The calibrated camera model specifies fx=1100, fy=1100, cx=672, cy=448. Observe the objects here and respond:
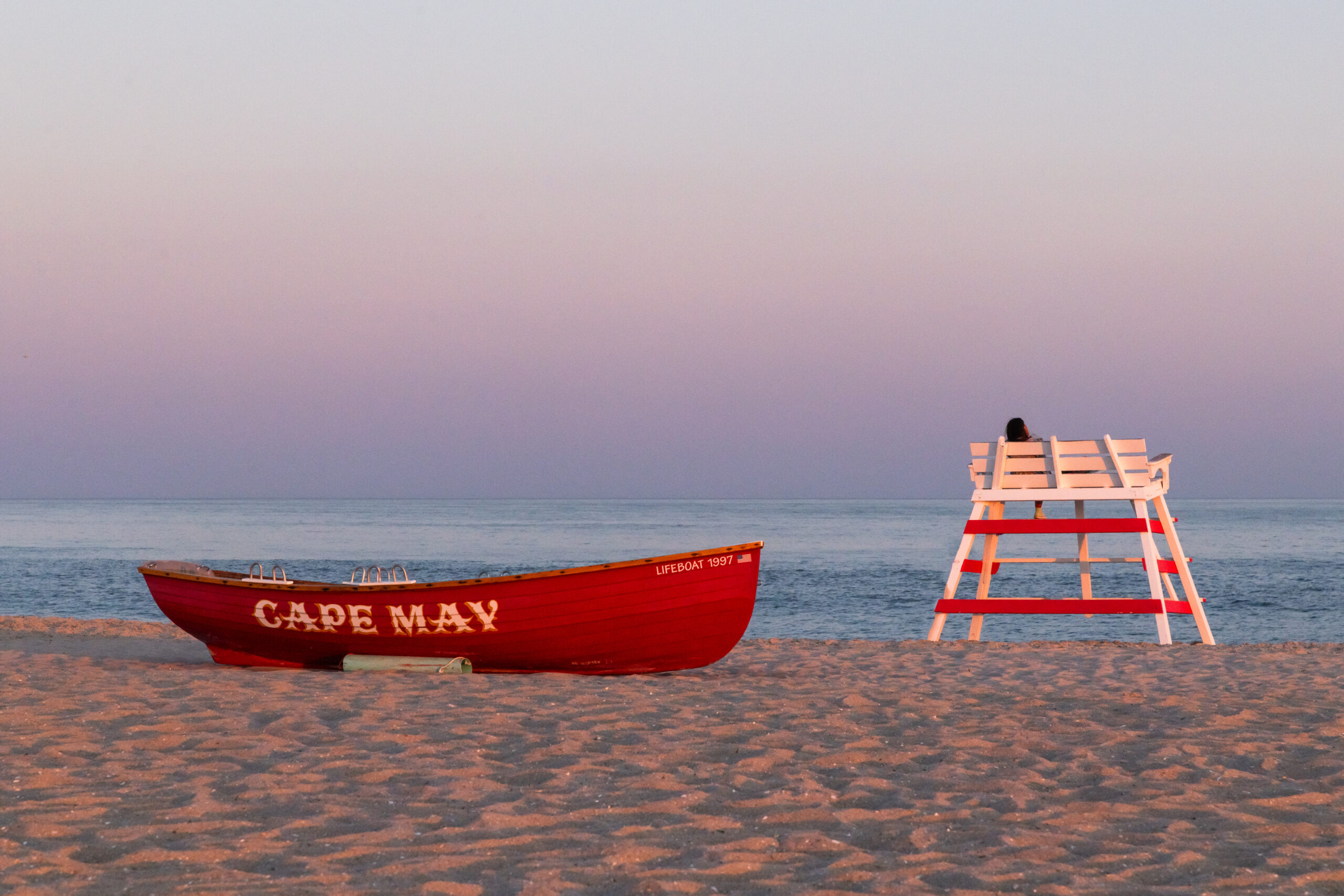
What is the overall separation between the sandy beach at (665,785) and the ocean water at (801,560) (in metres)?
13.2

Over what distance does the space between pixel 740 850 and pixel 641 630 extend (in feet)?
19.5

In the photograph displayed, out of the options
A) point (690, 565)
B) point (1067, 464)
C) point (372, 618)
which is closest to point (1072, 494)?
Answer: point (1067, 464)

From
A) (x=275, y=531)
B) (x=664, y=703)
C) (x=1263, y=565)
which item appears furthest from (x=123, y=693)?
(x=275, y=531)

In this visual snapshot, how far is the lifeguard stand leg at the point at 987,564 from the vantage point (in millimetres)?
15062

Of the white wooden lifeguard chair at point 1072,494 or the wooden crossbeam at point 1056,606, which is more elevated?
the white wooden lifeguard chair at point 1072,494

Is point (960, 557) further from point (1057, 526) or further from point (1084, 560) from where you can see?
point (1084, 560)

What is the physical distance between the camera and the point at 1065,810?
586 centimetres

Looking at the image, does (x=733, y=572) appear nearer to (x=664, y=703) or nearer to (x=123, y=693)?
(x=664, y=703)

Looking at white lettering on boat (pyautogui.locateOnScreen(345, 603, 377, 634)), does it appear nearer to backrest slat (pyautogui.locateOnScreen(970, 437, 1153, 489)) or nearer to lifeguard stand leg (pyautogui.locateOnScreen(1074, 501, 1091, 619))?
backrest slat (pyautogui.locateOnScreen(970, 437, 1153, 489))

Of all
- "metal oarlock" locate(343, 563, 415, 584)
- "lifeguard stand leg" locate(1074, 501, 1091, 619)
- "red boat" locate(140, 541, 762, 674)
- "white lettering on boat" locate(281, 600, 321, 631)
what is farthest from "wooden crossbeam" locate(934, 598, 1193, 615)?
"white lettering on boat" locate(281, 600, 321, 631)

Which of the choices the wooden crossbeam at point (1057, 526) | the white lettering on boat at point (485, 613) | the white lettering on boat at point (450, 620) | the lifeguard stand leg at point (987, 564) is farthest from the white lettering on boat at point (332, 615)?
the lifeguard stand leg at point (987, 564)

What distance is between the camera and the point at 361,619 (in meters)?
11.3

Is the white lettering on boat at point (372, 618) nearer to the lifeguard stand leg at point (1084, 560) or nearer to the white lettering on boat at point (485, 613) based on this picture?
the white lettering on boat at point (485, 613)

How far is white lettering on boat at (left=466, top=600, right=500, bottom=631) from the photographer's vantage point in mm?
10984
